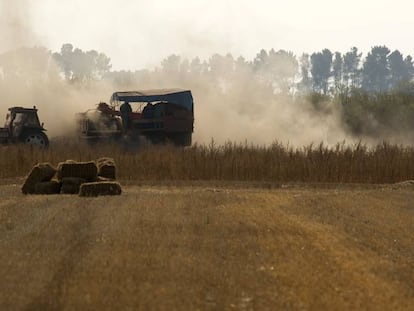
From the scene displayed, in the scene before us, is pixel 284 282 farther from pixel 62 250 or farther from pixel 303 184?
pixel 303 184

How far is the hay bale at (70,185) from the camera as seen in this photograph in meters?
17.2

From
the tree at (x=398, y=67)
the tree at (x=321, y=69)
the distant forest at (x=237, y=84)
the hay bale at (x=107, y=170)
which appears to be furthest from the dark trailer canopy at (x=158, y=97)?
the tree at (x=321, y=69)

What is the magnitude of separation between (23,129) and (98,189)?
52.3 ft

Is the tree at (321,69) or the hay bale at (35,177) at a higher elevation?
the tree at (321,69)

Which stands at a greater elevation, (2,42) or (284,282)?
(2,42)

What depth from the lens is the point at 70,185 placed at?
17203 mm

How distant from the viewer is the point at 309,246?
9.88m

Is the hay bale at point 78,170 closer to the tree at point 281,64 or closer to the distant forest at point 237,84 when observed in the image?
the distant forest at point 237,84

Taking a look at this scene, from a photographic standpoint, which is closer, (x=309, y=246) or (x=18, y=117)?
(x=309, y=246)

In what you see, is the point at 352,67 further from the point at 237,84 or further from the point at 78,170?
the point at 78,170

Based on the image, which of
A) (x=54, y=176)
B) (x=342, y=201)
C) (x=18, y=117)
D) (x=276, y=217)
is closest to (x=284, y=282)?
(x=276, y=217)

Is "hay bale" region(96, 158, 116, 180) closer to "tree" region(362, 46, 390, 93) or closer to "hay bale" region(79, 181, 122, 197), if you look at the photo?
"hay bale" region(79, 181, 122, 197)

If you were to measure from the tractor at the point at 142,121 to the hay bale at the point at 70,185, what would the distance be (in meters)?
15.4

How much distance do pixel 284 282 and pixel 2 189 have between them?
12.2 m
